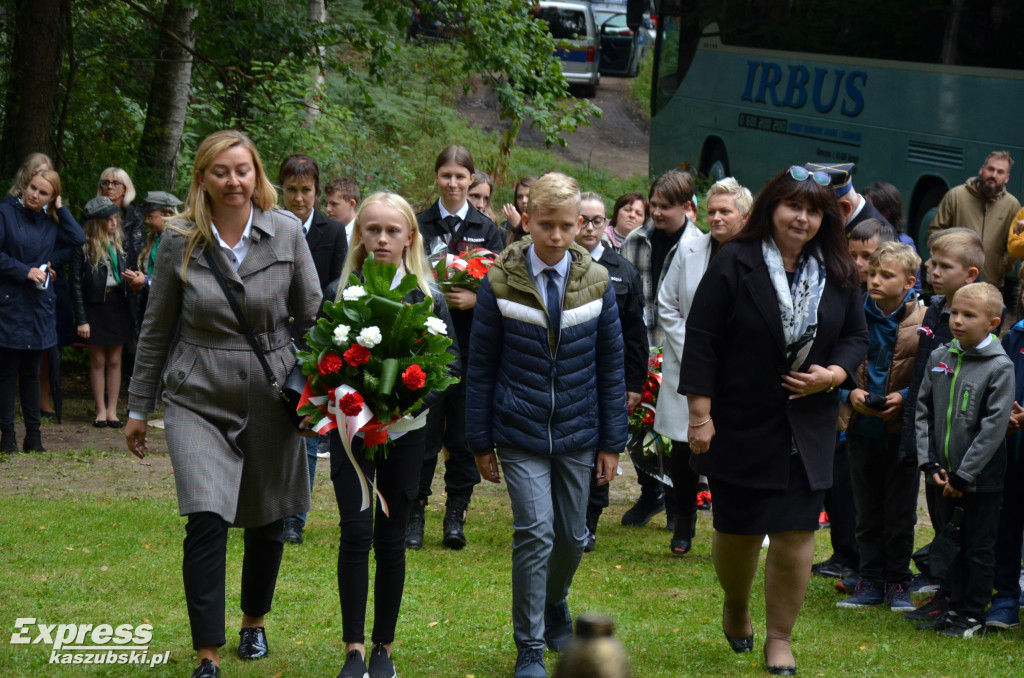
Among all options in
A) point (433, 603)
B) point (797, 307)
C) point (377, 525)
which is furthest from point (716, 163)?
point (377, 525)

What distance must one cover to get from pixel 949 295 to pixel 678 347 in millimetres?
1661

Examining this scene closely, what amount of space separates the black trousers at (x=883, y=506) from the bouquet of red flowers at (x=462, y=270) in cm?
237

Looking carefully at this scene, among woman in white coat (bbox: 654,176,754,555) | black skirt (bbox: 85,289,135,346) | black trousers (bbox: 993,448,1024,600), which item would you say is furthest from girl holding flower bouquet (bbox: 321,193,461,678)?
black skirt (bbox: 85,289,135,346)

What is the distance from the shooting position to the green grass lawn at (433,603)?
5488 mm

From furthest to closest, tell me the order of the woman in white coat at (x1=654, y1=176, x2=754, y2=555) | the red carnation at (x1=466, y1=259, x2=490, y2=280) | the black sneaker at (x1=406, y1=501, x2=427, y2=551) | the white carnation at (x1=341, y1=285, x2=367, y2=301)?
the black sneaker at (x1=406, y1=501, x2=427, y2=551) → the woman in white coat at (x1=654, y1=176, x2=754, y2=555) → the red carnation at (x1=466, y1=259, x2=490, y2=280) → the white carnation at (x1=341, y1=285, x2=367, y2=301)

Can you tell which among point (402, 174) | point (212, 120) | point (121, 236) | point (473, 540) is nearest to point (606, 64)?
point (402, 174)

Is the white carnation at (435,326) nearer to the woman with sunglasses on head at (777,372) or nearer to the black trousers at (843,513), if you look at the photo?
the woman with sunglasses on head at (777,372)

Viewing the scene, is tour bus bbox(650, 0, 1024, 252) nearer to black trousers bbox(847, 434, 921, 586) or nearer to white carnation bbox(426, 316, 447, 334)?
black trousers bbox(847, 434, 921, 586)

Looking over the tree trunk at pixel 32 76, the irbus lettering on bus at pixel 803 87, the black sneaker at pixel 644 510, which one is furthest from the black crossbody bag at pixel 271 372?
the irbus lettering on bus at pixel 803 87

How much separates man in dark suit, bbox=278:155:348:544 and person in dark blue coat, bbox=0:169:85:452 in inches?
137

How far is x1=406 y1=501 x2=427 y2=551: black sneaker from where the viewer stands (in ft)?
25.2

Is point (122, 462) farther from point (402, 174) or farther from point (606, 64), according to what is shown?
point (606, 64)

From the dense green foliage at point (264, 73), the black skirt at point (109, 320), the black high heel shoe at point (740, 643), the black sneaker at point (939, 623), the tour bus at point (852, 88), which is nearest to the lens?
the black high heel shoe at point (740, 643)

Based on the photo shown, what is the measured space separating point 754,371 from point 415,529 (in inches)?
125
